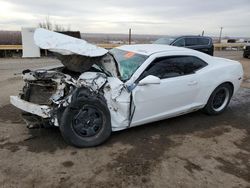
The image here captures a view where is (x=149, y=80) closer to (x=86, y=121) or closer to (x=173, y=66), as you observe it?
(x=173, y=66)

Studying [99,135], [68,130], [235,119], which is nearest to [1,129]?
[68,130]

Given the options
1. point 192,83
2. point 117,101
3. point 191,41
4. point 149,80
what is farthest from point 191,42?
point 117,101

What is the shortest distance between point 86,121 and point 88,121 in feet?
0.10

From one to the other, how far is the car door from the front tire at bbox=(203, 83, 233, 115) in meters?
0.52

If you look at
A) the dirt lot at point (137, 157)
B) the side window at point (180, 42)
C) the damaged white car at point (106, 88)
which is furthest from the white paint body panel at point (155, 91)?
the side window at point (180, 42)

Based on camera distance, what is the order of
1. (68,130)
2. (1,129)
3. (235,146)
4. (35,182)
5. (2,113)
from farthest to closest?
1. (2,113)
2. (1,129)
3. (235,146)
4. (68,130)
5. (35,182)

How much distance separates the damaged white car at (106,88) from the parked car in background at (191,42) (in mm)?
7794

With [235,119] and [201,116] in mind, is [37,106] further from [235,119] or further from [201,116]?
[235,119]

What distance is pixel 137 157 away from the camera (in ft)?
12.7

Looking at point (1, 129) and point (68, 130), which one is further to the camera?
point (1, 129)

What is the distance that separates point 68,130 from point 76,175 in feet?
2.52

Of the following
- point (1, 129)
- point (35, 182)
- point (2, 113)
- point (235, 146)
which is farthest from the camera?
point (2, 113)

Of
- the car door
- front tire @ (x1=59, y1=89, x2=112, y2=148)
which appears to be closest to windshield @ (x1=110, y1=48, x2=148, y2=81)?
the car door

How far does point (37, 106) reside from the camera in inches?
156
